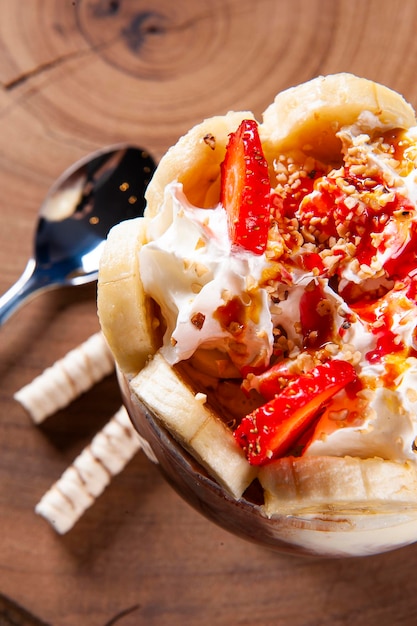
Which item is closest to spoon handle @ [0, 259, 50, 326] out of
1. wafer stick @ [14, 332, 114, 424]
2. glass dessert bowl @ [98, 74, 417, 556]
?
wafer stick @ [14, 332, 114, 424]

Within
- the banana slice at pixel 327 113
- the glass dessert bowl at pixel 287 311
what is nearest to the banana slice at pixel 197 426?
the glass dessert bowl at pixel 287 311

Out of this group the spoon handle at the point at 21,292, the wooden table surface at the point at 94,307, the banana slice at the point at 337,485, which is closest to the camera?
the banana slice at the point at 337,485

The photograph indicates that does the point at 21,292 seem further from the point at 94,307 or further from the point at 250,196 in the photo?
the point at 250,196

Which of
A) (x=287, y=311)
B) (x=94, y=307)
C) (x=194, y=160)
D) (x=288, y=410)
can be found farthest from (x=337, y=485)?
(x=94, y=307)

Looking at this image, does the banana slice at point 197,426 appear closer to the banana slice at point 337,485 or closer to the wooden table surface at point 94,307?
the banana slice at point 337,485

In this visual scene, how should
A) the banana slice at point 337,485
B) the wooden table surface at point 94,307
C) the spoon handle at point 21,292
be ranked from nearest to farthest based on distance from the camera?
the banana slice at point 337,485
the wooden table surface at point 94,307
the spoon handle at point 21,292

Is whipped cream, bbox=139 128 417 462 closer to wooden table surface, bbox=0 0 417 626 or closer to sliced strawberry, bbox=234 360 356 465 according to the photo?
sliced strawberry, bbox=234 360 356 465
